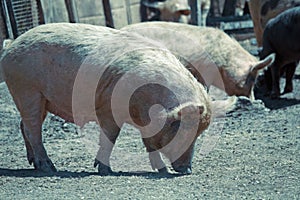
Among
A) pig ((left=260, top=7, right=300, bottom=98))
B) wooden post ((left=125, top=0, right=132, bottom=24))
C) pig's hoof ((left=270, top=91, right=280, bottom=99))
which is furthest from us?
wooden post ((left=125, top=0, right=132, bottom=24))

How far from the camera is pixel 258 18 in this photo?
12.7m

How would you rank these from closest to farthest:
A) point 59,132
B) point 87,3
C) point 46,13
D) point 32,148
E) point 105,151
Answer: point 105,151
point 32,148
point 59,132
point 46,13
point 87,3

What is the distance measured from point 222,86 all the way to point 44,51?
430cm

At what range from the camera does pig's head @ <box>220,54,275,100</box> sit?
362 inches

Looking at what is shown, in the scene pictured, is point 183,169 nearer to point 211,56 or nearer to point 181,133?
point 181,133

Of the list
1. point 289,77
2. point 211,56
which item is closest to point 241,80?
point 211,56

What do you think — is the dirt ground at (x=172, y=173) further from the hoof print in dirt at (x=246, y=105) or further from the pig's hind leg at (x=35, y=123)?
the pig's hind leg at (x=35, y=123)

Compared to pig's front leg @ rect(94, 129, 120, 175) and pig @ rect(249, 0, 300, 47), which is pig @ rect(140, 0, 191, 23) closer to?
pig @ rect(249, 0, 300, 47)

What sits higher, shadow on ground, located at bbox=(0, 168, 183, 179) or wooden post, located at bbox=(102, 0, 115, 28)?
shadow on ground, located at bbox=(0, 168, 183, 179)

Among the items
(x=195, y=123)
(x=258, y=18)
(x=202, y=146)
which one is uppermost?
(x=195, y=123)

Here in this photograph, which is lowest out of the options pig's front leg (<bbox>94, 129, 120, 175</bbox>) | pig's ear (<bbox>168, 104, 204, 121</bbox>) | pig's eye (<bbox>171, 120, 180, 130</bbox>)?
pig's front leg (<bbox>94, 129, 120, 175</bbox>)

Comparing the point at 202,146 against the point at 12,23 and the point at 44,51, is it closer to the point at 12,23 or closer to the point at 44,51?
the point at 44,51

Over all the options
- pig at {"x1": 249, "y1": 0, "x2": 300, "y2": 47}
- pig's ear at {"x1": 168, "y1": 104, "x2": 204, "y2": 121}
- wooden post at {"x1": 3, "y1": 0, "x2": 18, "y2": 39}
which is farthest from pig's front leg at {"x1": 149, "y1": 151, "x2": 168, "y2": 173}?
pig at {"x1": 249, "y1": 0, "x2": 300, "y2": 47}

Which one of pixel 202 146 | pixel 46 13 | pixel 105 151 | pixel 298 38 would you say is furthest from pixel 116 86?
pixel 46 13
